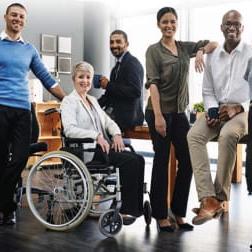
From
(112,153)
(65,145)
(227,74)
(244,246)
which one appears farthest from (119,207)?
(227,74)

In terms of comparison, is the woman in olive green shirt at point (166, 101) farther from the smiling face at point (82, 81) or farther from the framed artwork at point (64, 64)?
the framed artwork at point (64, 64)

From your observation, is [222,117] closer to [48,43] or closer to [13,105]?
[13,105]

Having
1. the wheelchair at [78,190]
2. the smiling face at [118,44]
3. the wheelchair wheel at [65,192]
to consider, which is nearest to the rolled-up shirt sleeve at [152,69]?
the smiling face at [118,44]

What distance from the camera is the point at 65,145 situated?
129 inches

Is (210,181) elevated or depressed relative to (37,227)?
elevated

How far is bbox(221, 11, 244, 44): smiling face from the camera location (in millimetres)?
2865

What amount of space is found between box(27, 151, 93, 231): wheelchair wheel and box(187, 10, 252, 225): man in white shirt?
26.0 inches

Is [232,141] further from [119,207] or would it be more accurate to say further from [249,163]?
[119,207]

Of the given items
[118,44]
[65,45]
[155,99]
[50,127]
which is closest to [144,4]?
[65,45]

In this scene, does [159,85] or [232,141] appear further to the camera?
[159,85]

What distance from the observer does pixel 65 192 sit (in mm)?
3207

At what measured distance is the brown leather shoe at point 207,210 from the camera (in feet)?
9.12

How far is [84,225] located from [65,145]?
0.59 meters

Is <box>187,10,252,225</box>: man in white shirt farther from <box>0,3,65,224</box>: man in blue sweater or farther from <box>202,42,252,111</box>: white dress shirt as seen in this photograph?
<box>0,3,65,224</box>: man in blue sweater
